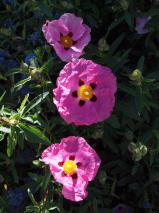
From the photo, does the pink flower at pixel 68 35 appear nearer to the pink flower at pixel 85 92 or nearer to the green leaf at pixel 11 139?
the pink flower at pixel 85 92

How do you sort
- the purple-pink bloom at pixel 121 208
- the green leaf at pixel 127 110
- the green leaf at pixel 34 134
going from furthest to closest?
the purple-pink bloom at pixel 121 208, the green leaf at pixel 127 110, the green leaf at pixel 34 134

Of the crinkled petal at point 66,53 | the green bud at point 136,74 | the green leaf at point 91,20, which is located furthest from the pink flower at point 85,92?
the green leaf at point 91,20

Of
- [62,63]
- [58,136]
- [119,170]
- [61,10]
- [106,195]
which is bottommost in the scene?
[106,195]

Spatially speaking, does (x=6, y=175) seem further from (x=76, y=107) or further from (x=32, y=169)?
(x=76, y=107)

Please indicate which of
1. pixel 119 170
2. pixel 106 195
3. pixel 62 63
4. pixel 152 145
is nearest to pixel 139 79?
pixel 152 145

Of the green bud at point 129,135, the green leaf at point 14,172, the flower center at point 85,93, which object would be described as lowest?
the green leaf at point 14,172

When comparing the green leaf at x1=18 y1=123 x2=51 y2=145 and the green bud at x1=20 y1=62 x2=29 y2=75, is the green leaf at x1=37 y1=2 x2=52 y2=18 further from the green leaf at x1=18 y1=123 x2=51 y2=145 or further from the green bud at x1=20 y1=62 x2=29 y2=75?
the green leaf at x1=18 y1=123 x2=51 y2=145

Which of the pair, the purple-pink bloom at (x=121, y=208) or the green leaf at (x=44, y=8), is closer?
the green leaf at (x=44, y=8)
